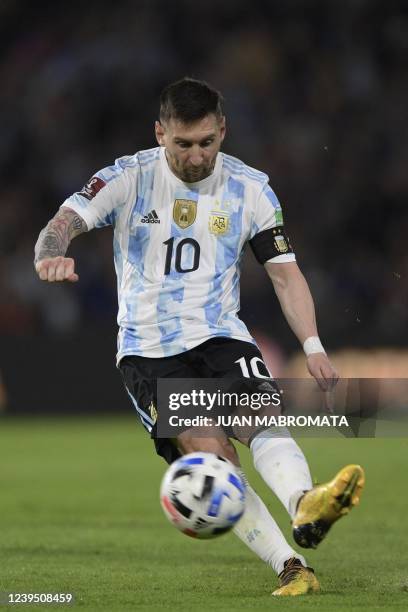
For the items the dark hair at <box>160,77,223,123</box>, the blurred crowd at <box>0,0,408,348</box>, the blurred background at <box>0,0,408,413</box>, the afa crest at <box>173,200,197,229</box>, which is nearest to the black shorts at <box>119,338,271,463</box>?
the afa crest at <box>173,200,197,229</box>

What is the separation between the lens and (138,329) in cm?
616

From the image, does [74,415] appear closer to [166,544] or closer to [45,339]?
[45,339]

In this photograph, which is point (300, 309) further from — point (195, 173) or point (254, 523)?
point (254, 523)

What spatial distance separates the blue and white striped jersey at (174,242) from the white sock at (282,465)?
0.57 metres

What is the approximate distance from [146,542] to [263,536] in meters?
2.45

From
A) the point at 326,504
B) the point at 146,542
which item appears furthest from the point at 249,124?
the point at 326,504

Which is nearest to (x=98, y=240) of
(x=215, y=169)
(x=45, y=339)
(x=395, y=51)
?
(x=45, y=339)

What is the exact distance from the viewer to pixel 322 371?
5848 mm

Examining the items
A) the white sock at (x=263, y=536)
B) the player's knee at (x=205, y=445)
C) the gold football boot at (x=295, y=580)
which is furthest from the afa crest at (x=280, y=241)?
the gold football boot at (x=295, y=580)

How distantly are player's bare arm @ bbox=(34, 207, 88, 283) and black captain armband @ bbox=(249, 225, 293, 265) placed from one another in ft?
2.79

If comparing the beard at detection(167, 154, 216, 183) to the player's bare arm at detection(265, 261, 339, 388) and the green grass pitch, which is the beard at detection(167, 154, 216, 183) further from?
the green grass pitch

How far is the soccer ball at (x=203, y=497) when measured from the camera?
536 centimetres

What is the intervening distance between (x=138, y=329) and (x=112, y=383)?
12.0 metres

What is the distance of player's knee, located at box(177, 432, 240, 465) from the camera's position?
578cm
